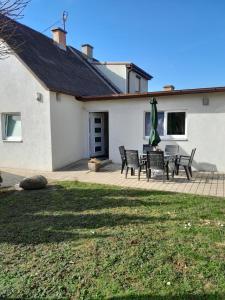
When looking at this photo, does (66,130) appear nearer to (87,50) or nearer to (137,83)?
(137,83)

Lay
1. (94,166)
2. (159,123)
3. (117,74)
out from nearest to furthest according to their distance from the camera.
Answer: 1. (94,166)
2. (159,123)
3. (117,74)

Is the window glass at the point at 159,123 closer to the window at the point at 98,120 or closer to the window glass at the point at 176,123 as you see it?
the window glass at the point at 176,123

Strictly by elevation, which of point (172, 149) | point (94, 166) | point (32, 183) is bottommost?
point (32, 183)

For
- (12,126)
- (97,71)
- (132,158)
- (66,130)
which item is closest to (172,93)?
(132,158)

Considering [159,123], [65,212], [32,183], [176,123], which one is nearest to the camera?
[65,212]

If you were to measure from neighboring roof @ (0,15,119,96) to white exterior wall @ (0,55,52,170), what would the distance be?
0.55m

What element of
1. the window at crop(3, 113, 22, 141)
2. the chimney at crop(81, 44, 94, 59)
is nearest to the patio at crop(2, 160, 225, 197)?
the window at crop(3, 113, 22, 141)

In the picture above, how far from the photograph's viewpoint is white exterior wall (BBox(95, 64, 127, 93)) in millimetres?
18656

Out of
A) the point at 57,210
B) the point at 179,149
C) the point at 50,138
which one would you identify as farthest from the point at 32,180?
the point at 179,149

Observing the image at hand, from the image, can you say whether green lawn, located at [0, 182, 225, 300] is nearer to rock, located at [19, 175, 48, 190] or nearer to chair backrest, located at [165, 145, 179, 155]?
rock, located at [19, 175, 48, 190]

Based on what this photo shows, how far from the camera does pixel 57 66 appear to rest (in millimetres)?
13875

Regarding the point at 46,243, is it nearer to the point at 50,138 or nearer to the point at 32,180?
the point at 32,180

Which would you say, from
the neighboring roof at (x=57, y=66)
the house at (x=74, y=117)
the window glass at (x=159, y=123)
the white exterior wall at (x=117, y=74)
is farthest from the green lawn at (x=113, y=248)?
the white exterior wall at (x=117, y=74)

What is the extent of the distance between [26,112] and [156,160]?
608cm
